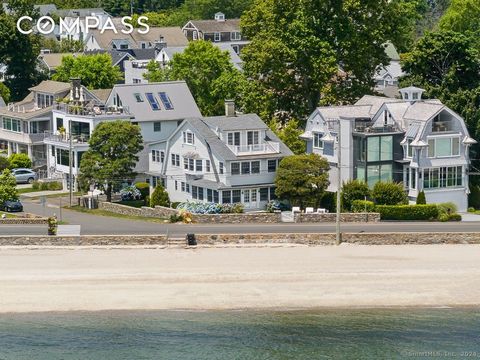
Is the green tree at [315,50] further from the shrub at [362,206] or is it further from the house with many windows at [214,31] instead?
the house with many windows at [214,31]

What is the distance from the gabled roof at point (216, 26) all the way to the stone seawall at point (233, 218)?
285 ft

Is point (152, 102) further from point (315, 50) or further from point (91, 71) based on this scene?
point (91, 71)

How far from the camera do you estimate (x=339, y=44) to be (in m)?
103

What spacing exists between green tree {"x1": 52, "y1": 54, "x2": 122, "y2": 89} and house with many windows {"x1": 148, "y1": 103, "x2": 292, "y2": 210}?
116 feet

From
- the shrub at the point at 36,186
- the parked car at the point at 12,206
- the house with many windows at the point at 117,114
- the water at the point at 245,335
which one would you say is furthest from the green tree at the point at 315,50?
the water at the point at 245,335

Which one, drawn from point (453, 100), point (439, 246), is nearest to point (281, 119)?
point (453, 100)

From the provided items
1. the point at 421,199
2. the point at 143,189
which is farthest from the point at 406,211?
the point at 143,189

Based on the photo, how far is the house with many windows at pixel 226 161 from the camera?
8475cm

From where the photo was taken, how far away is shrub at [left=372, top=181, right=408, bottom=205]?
82625 mm

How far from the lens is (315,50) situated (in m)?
101

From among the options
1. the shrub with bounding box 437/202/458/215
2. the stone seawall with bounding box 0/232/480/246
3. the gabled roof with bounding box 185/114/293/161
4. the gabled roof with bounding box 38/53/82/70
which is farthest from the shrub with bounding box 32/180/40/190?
the gabled roof with bounding box 38/53/82/70

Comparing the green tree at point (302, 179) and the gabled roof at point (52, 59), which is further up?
the gabled roof at point (52, 59)

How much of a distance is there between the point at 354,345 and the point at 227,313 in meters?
7.29

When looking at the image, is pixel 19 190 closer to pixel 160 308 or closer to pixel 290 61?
pixel 290 61
